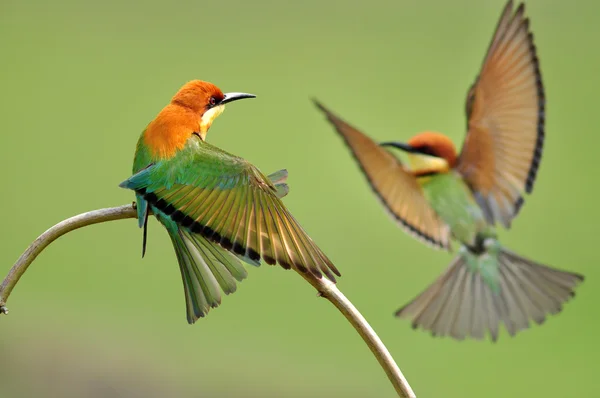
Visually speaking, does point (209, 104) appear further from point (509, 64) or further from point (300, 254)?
point (509, 64)

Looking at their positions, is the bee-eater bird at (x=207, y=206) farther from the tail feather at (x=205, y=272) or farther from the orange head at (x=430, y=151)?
the orange head at (x=430, y=151)

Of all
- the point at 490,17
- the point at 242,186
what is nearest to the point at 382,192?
the point at 242,186

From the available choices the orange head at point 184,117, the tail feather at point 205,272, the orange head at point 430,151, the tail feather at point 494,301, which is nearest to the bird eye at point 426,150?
the orange head at point 430,151

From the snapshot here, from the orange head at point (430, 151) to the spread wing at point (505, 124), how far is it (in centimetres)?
3

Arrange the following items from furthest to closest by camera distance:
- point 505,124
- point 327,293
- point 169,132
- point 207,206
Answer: point 505,124 < point 169,132 < point 207,206 < point 327,293

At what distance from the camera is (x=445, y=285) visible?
5.62ft

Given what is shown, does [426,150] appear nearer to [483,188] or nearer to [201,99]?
[483,188]

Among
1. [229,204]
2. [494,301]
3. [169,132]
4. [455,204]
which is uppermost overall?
[169,132]

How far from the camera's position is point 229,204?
35.6 inches

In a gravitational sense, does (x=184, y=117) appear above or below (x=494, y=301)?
above

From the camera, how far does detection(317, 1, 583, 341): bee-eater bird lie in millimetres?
1585

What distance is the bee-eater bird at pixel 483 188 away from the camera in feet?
5.20

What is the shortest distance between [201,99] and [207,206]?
232 mm

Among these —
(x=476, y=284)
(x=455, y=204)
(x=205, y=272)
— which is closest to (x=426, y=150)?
(x=455, y=204)
